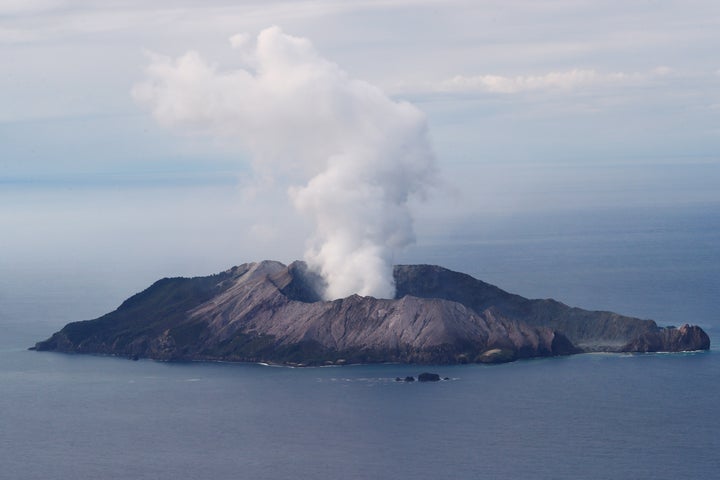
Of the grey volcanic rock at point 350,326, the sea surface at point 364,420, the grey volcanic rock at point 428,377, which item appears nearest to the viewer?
the sea surface at point 364,420

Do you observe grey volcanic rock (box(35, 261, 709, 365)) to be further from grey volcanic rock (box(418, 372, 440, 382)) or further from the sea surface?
grey volcanic rock (box(418, 372, 440, 382))

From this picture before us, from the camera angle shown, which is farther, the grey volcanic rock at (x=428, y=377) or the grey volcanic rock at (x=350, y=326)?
the grey volcanic rock at (x=350, y=326)

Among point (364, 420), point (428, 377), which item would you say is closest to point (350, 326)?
point (428, 377)

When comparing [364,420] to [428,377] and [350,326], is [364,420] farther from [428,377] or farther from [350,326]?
[350,326]

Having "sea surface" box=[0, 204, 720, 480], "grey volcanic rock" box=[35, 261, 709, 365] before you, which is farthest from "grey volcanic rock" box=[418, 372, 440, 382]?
"grey volcanic rock" box=[35, 261, 709, 365]

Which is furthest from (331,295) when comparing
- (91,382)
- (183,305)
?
(91,382)

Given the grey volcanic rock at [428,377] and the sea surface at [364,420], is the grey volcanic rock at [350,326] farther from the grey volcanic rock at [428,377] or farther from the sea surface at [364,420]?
the grey volcanic rock at [428,377]

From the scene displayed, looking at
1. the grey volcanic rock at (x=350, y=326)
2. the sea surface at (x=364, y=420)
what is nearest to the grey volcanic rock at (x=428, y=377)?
the sea surface at (x=364, y=420)

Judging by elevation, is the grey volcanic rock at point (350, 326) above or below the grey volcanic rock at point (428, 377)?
above

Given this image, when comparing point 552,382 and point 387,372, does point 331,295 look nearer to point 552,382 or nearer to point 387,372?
point 387,372
